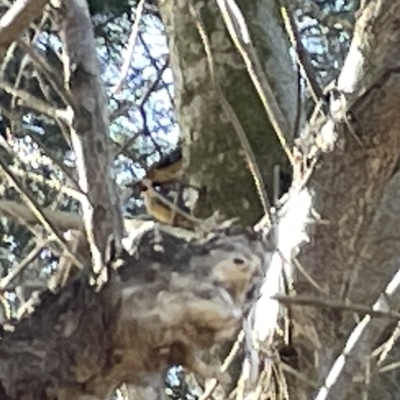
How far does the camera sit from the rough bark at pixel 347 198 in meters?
1.29

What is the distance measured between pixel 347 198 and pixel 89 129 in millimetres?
314

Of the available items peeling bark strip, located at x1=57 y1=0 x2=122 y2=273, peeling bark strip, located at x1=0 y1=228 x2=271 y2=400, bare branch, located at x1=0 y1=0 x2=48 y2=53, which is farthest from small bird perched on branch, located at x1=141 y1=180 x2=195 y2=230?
bare branch, located at x1=0 y1=0 x2=48 y2=53

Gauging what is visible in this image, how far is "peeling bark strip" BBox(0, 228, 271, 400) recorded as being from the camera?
1152mm

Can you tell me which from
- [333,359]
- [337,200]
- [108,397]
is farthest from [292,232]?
[108,397]

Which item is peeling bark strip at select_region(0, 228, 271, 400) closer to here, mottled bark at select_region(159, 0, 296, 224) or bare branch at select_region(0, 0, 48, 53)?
bare branch at select_region(0, 0, 48, 53)

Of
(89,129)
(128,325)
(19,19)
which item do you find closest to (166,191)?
(89,129)

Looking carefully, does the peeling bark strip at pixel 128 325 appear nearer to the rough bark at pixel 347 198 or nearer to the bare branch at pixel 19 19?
the rough bark at pixel 347 198

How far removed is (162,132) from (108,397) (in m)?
1.61

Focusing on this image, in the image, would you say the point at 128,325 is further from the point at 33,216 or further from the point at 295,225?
the point at 33,216

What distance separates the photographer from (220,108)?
6.63 feet

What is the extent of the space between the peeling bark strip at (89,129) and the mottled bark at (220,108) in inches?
22.9

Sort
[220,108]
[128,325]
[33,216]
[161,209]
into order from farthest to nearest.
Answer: [220,108] → [161,209] → [33,216] → [128,325]

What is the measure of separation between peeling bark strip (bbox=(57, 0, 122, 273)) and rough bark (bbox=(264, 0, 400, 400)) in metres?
0.21

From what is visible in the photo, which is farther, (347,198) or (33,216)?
(33,216)
